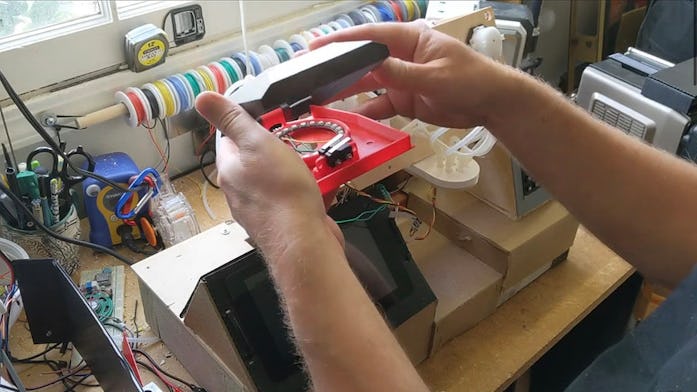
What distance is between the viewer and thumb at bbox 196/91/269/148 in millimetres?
679

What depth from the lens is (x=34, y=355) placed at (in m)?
0.93

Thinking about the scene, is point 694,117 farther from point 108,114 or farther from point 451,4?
point 108,114

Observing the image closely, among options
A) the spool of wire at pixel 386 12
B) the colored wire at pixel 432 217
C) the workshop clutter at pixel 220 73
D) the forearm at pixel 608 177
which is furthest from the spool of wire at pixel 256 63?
the forearm at pixel 608 177

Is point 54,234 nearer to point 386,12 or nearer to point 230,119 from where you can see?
point 230,119

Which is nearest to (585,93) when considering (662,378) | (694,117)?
(694,117)

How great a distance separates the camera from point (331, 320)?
62 centimetres

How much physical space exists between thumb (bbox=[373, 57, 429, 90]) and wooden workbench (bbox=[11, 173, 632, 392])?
398mm

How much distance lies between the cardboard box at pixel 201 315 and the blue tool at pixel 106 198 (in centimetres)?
20

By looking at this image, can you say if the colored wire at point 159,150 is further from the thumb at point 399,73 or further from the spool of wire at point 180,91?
the thumb at point 399,73

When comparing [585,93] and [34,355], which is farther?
[585,93]

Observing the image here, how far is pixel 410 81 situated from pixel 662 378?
457mm

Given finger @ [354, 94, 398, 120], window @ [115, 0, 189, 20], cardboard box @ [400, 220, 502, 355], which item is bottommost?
cardboard box @ [400, 220, 502, 355]

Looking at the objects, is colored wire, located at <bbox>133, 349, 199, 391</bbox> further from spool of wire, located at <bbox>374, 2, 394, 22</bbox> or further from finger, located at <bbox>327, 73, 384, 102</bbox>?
spool of wire, located at <bbox>374, 2, 394, 22</bbox>

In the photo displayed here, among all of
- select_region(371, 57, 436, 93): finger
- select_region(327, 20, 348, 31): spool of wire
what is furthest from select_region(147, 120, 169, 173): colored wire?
select_region(371, 57, 436, 93): finger
